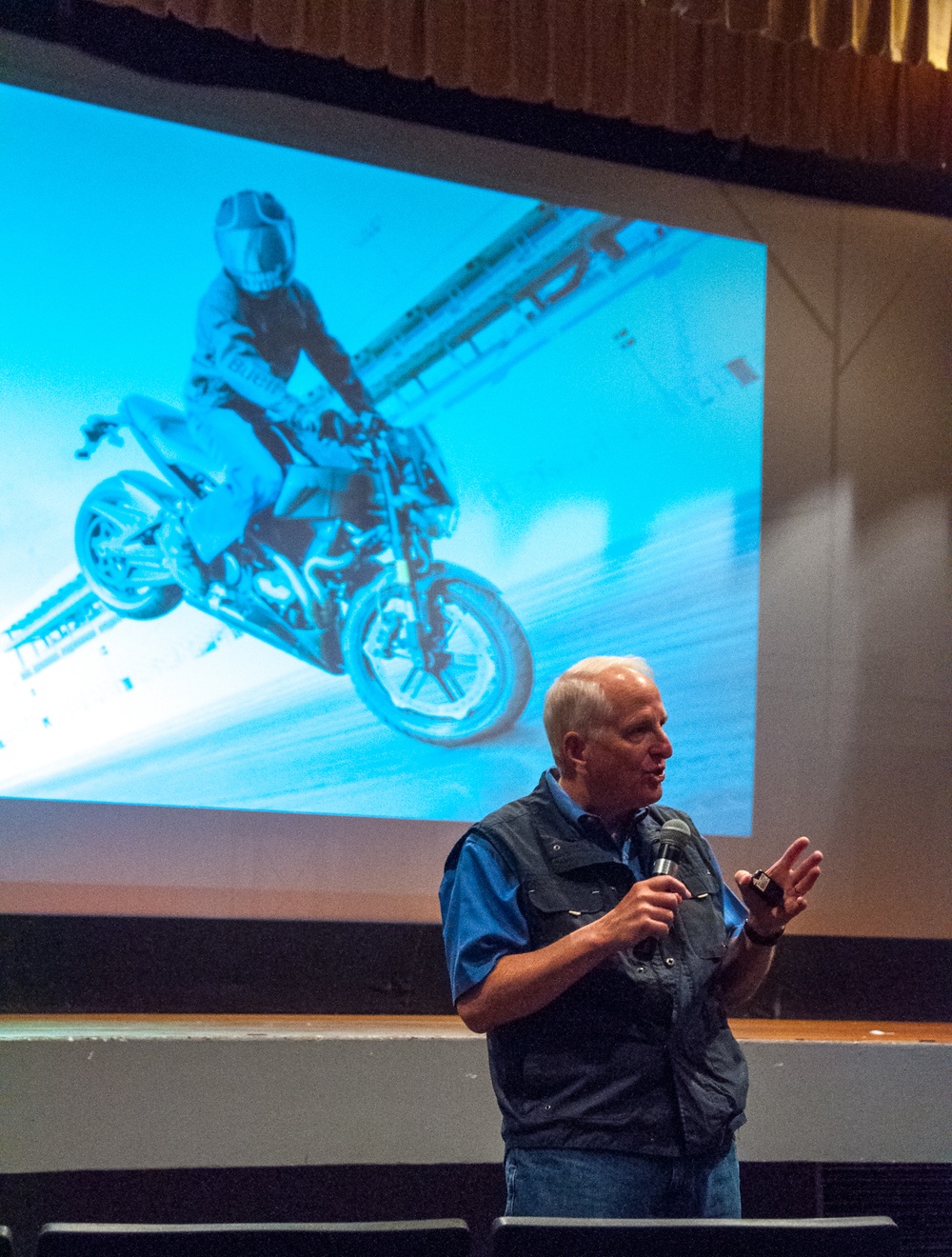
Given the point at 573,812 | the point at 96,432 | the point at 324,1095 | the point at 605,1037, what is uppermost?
the point at 96,432

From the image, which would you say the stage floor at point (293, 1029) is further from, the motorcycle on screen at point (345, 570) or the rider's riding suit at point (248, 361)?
the rider's riding suit at point (248, 361)

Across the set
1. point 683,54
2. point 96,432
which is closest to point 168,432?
point 96,432

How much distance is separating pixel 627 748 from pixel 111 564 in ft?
6.70

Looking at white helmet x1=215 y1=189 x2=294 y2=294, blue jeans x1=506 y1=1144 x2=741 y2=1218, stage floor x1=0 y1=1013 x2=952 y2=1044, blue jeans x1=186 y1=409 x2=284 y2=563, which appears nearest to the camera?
blue jeans x1=506 y1=1144 x2=741 y2=1218

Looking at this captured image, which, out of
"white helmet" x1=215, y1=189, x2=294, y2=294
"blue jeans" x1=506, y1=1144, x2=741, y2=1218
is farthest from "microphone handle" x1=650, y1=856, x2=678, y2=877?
"white helmet" x1=215, y1=189, x2=294, y2=294

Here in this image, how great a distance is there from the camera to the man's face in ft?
5.60

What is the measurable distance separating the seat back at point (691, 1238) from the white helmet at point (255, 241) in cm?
288

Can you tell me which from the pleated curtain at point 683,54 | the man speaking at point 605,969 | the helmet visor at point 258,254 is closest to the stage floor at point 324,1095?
the man speaking at point 605,969

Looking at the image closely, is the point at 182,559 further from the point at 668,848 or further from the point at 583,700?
the point at 668,848

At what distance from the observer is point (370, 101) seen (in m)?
3.83

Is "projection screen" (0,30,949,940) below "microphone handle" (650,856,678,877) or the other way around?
the other way around

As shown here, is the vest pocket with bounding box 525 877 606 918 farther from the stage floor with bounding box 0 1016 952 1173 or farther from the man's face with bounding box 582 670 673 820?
the stage floor with bounding box 0 1016 952 1173

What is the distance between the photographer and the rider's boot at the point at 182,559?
135 inches

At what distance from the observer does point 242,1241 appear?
123 cm
